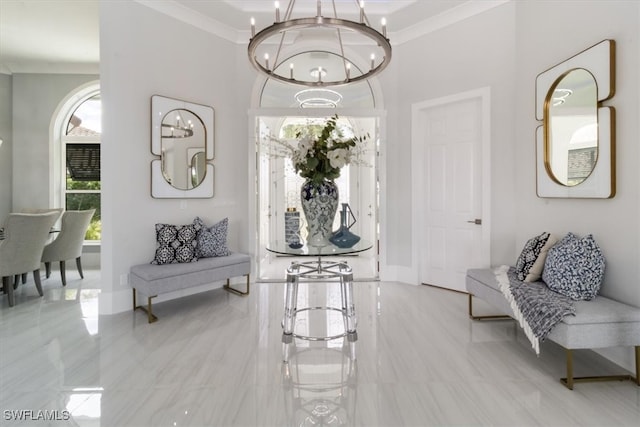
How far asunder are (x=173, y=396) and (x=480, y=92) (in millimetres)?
4030

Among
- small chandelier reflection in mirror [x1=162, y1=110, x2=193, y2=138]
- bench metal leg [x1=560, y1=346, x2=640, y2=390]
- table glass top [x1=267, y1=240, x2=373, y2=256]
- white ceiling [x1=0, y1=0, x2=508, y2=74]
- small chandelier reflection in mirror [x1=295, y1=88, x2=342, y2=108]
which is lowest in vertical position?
bench metal leg [x1=560, y1=346, x2=640, y2=390]

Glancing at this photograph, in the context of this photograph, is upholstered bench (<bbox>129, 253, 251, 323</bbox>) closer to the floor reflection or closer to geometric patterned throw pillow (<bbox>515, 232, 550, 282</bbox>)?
the floor reflection

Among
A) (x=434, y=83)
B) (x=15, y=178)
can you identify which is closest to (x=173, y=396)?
(x=434, y=83)

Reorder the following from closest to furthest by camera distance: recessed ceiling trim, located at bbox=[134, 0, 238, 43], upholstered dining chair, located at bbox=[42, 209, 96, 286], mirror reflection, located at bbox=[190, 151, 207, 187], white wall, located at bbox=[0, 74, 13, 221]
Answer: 1. recessed ceiling trim, located at bbox=[134, 0, 238, 43]
2. mirror reflection, located at bbox=[190, 151, 207, 187]
3. upholstered dining chair, located at bbox=[42, 209, 96, 286]
4. white wall, located at bbox=[0, 74, 13, 221]

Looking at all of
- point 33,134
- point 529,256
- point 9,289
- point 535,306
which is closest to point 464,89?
point 529,256

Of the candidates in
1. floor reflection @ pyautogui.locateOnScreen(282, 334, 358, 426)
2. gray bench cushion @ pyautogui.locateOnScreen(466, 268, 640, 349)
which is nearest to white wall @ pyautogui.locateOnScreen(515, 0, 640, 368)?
gray bench cushion @ pyautogui.locateOnScreen(466, 268, 640, 349)

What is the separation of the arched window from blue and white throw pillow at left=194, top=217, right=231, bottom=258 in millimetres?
3040

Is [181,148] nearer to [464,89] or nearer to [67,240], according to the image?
[67,240]

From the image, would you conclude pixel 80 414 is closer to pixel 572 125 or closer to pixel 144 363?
pixel 144 363

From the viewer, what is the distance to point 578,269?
230cm

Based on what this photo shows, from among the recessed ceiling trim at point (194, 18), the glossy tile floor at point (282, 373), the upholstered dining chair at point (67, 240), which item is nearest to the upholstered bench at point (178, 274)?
the glossy tile floor at point (282, 373)

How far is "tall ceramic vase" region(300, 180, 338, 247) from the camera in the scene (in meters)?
2.59

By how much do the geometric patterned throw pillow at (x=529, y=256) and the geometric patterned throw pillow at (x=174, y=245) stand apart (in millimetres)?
3142

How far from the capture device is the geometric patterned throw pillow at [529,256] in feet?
8.89
